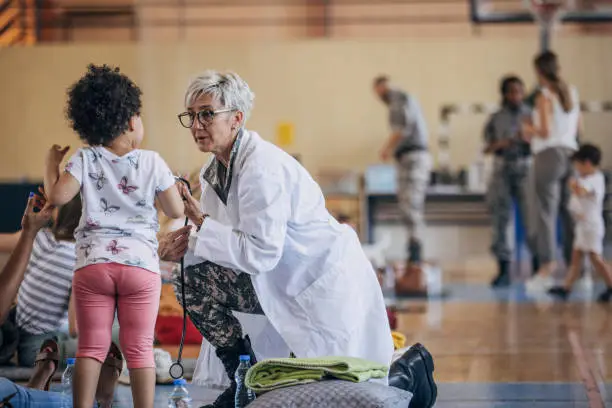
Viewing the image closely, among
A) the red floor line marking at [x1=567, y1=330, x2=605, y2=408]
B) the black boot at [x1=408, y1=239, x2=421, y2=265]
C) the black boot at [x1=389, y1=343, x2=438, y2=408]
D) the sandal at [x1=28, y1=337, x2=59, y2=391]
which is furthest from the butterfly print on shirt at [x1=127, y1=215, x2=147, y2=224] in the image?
the black boot at [x1=408, y1=239, x2=421, y2=265]

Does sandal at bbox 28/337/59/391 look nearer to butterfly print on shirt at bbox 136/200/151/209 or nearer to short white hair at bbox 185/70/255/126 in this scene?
butterfly print on shirt at bbox 136/200/151/209

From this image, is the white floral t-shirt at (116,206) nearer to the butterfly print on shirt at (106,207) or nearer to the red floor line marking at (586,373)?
the butterfly print on shirt at (106,207)

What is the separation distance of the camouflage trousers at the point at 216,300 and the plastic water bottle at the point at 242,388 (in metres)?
0.12

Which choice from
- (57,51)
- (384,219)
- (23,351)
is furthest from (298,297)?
(57,51)

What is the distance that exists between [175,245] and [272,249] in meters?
0.31

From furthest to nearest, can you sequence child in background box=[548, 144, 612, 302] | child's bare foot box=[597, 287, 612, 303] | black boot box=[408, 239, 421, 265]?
1. black boot box=[408, 239, 421, 265]
2. child in background box=[548, 144, 612, 302]
3. child's bare foot box=[597, 287, 612, 303]

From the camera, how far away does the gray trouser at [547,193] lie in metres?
7.50

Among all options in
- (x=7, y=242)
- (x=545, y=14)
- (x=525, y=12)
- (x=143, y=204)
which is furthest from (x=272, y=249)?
(x=525, y=12)

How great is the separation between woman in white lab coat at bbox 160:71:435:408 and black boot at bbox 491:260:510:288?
15.7ft

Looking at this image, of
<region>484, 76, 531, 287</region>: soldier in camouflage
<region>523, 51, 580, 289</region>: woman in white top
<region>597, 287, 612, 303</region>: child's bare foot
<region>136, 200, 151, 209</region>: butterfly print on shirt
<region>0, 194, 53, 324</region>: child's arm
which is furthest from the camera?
<region>484, 76, 531, 287</region>: soldier in camouflage

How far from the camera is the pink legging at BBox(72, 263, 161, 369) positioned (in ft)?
10.2

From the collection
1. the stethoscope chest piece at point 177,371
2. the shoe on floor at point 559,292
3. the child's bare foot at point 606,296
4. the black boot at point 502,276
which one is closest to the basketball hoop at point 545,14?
the black boot at point 502,276

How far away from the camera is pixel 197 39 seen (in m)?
11.6

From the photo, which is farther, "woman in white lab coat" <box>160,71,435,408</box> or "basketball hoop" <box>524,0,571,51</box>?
"basketball hoop" <box>524,0,571,51</box>
